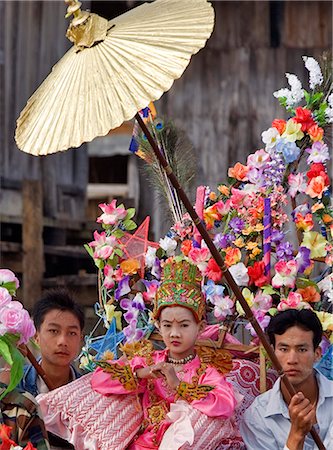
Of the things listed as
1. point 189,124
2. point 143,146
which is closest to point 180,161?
point 143,146

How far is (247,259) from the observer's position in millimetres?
5355

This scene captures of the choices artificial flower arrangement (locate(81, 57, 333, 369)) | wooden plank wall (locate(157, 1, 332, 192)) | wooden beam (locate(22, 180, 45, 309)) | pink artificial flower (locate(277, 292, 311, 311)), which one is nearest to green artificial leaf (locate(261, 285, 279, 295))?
artificial flower arrangement (locate(81, 57, 333, 369))

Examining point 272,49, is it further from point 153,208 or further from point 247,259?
point 247,259

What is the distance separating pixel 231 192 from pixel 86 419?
4.37ft

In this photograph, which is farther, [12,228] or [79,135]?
[12,228]

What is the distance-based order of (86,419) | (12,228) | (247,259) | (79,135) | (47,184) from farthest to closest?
(47,184) → (12,228) → (247,259) → (86,419) → (79,135)

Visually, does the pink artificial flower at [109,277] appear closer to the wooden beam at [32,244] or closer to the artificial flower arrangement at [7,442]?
the artificial flower arrangement at [7,442]

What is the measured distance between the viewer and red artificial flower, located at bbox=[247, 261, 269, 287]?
5219 millimetres

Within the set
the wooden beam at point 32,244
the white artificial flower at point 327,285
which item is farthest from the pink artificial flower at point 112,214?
the wooden beam at point 32,244

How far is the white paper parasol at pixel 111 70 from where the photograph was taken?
4.12m

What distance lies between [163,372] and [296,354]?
53cm

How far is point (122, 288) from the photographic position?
215 inches

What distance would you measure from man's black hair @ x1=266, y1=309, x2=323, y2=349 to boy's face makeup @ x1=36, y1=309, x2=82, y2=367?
904mm

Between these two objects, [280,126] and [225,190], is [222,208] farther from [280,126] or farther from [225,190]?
[280,126]
